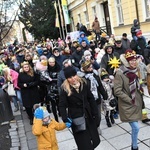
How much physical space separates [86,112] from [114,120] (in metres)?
2.37

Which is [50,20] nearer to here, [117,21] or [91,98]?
[117,21]

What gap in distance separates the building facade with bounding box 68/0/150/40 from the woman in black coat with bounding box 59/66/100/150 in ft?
35.0

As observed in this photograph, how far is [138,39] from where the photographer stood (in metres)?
9.82

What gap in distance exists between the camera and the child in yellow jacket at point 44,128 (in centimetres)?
432

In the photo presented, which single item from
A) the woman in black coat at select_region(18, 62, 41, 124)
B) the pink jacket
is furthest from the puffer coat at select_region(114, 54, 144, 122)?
the pink jacket

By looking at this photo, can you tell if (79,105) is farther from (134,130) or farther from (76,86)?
(134,130)

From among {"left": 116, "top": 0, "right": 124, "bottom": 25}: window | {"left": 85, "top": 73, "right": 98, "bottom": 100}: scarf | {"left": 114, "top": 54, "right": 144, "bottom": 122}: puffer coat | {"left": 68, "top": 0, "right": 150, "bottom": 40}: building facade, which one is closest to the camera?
{"left": 114, "top": 54, "right": 144, "bottom": 122}: puffer coat

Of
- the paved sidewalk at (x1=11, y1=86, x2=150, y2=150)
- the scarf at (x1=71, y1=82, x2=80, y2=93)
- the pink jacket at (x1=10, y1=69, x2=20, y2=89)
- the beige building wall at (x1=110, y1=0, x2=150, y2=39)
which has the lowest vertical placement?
the paved sidewalk at (x1=11, y1=86, x2=150, y2=150)

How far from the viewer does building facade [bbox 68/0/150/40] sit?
14.8 meters


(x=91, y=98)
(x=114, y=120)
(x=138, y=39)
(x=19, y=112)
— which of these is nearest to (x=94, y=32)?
(x=138, y=39)

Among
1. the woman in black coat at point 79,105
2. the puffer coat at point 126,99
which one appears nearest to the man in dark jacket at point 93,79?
the puffer coat at point 126,99

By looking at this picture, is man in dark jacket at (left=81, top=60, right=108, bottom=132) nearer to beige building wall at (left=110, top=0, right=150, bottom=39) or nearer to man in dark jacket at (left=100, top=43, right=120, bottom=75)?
man in dark jacket at (left=100, top=43, right=120, bottom=75)

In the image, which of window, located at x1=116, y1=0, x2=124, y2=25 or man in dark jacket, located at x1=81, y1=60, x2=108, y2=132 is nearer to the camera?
man in dark jacket, located at x1=81, y1=60, x2=108, y2=132

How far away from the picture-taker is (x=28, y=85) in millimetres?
6988
